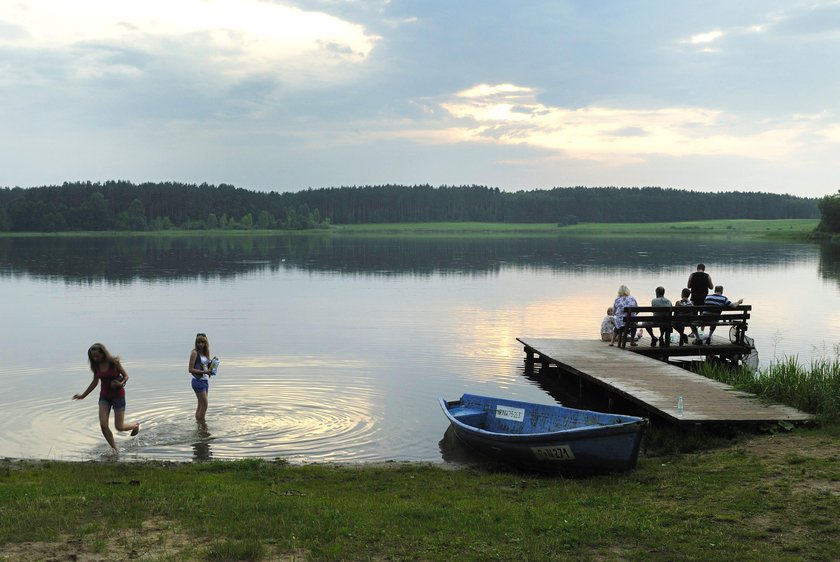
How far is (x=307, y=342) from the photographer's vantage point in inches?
1078

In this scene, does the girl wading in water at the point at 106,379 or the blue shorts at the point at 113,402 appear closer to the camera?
the girl wading in water at the point at 106,379

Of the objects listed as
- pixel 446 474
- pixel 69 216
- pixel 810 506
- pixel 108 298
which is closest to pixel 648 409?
pixel 446 474

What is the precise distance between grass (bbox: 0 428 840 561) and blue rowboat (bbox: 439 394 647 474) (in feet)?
0.83

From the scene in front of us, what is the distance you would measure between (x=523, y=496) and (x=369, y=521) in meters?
2.30

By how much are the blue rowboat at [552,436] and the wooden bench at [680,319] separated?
9.04 m

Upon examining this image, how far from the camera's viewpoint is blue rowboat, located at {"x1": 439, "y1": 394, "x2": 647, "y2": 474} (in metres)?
10.6

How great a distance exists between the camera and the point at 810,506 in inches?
337

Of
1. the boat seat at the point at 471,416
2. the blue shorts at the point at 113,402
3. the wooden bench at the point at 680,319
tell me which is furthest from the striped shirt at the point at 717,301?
the blue shorts at the point at 113,402

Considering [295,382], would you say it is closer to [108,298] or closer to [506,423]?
[506,423]

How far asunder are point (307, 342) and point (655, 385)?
46.1 feet

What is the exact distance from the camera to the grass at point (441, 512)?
747 centimetres

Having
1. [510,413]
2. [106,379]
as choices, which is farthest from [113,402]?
[510,413]

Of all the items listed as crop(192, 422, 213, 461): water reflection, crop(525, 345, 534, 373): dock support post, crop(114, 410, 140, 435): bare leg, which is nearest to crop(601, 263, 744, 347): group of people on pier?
crop(525, 345, 534, 373): dock support post

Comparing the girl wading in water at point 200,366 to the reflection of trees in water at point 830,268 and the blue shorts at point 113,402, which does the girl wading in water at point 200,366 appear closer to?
the blue shorts at point 113,402
